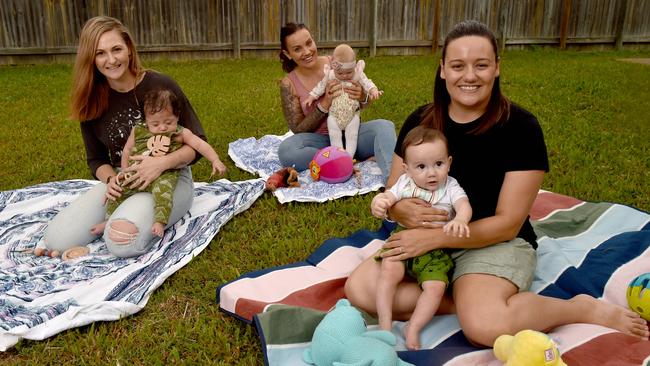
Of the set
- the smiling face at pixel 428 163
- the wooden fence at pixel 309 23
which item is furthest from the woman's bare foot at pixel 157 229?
the wooden fence at pixel 309 23

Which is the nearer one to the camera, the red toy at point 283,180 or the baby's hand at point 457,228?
the baby's hand at point 457,228

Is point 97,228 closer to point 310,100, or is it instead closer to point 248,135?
point 310,100

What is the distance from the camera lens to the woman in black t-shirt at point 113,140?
11.7 feet

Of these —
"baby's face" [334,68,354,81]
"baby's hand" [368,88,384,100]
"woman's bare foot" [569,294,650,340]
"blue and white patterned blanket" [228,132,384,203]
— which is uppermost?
"baby's face" [334,68,354,81]

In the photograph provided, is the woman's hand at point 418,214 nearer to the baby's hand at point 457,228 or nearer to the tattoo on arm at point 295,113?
the baby's hand at point 457,228

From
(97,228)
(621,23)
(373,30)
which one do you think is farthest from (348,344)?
(621,23)

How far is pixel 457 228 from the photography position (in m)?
2.43

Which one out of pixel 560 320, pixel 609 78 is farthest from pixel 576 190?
pixel 609 78

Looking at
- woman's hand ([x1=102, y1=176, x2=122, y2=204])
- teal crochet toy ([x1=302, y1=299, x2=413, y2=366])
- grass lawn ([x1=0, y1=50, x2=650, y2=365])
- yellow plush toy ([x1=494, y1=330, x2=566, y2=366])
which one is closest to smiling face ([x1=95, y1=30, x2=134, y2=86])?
woman's hand ([x1=102, y1=176, x2=122, y2=204])

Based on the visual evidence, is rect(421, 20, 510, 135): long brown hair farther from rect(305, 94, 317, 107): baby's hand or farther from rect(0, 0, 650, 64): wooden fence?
rect(0, 0, 650, 64): wooden fence

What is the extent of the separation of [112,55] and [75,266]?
4.52 feet

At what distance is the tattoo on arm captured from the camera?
5043mm

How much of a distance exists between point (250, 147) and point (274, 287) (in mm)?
2973

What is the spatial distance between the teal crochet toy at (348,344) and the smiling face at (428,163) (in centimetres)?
73
